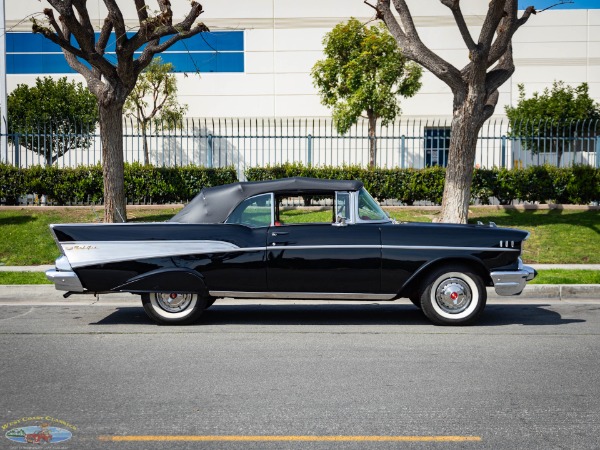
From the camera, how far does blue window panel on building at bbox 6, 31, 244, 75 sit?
135 feet

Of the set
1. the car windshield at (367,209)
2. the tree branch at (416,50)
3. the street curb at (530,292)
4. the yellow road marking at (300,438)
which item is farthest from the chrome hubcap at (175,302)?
the tree branch at (416,50)

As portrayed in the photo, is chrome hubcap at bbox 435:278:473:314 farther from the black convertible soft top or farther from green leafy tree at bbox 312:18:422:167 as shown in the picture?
green leafy tree at bbox 312:18:422:167

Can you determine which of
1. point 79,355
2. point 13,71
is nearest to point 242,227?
point 79,355

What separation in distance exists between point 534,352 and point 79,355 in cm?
433

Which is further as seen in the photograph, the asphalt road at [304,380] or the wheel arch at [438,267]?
the wheel arch at [438,267]

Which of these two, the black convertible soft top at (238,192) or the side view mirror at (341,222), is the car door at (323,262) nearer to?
the side view mirror at (341,222)

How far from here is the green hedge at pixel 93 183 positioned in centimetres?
1877

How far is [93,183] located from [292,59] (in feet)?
78.4

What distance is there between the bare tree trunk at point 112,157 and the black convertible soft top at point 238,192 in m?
7.74

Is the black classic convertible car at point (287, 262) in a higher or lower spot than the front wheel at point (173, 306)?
higher

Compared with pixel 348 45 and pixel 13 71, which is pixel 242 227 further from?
pixel 13 71

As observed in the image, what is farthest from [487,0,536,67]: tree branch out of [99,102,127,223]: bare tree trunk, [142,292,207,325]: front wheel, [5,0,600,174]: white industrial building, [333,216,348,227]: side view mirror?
[5,0,600,174]: white industrial building

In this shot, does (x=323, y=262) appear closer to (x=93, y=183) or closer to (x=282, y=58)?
(x=93, y=183)

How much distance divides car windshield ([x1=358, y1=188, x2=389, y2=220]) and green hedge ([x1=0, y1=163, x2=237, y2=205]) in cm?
1103
